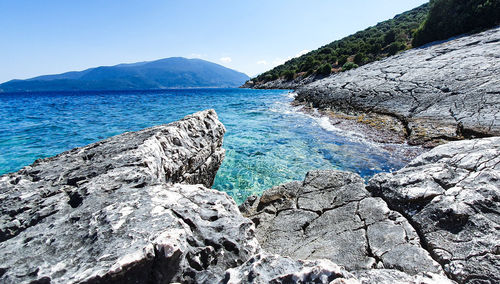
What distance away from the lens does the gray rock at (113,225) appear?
179 centimetres

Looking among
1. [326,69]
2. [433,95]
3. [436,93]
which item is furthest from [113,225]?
[326,69]

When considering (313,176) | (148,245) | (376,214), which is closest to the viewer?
(148,245)

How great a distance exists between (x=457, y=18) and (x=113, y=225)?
32.4 m

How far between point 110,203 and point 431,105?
1389 centimetres

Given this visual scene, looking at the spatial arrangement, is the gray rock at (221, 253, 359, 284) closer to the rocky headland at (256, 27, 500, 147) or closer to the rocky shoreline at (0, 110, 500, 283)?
the rocky shoreline at (0, 110, 500, 283)

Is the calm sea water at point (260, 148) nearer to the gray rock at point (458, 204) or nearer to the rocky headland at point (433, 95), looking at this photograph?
the rocky headland at point (433, 95)

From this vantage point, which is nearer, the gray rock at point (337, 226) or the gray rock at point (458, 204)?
the gray rock at point (458, 204)

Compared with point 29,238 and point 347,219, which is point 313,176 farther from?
point 29,238

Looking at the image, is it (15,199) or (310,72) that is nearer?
Answer: (15,199)

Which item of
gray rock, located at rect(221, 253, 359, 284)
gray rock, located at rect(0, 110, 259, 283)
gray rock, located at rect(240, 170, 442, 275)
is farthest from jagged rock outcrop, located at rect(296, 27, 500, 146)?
gray rock, located at rect(0, 110, 259, 283)

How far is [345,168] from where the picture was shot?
782 cm

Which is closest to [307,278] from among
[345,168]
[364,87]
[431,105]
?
[345,168]

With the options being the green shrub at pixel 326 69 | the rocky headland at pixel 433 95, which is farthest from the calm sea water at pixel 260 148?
the green shrub at pixel 326 69

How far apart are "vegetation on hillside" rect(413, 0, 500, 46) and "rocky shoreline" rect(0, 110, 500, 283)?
83.4 feet
